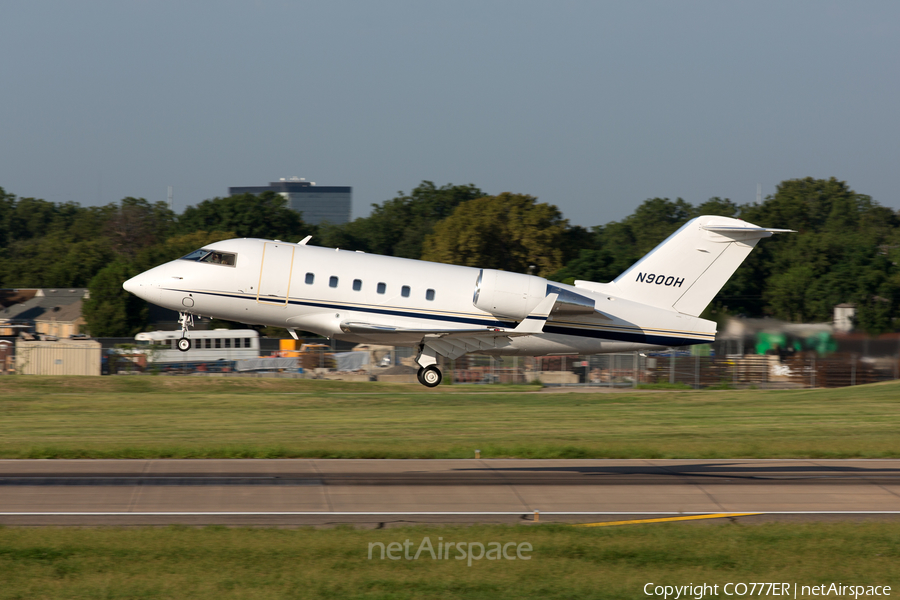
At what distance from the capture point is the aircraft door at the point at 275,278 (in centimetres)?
2667

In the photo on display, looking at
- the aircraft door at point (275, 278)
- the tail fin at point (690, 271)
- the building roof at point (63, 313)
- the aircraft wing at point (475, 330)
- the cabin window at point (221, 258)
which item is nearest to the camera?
the aircraft wing at point (475, 330)

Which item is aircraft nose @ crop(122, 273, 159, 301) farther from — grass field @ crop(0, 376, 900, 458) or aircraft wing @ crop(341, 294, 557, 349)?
aircraft wing @ crop(341, 294, 557, 349)

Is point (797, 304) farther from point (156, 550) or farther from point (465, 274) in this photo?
point (156, 550)

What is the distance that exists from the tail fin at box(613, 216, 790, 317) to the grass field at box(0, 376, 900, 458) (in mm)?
5848

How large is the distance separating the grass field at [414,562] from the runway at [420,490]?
1.60m

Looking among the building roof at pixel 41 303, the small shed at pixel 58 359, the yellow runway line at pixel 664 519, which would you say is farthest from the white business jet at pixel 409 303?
the building roof at pixel 41 303

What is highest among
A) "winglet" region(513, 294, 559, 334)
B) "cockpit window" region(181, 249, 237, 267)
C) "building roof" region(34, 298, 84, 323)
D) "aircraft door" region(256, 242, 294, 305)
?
"cockpit window" region(181, 249, 237, 267)

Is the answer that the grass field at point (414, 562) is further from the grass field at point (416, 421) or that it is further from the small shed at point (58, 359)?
the small shed at point (58, 359)

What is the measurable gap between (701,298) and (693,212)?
451ft

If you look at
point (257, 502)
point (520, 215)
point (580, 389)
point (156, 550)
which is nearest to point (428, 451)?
point (257, 502)

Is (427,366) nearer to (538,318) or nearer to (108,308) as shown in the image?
(538,318)

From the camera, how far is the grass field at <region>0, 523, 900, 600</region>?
15539mm

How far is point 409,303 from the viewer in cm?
2659

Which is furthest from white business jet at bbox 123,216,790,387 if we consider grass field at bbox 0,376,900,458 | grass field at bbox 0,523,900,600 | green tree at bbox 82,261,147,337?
green tree at bbox 82,261,147,337
